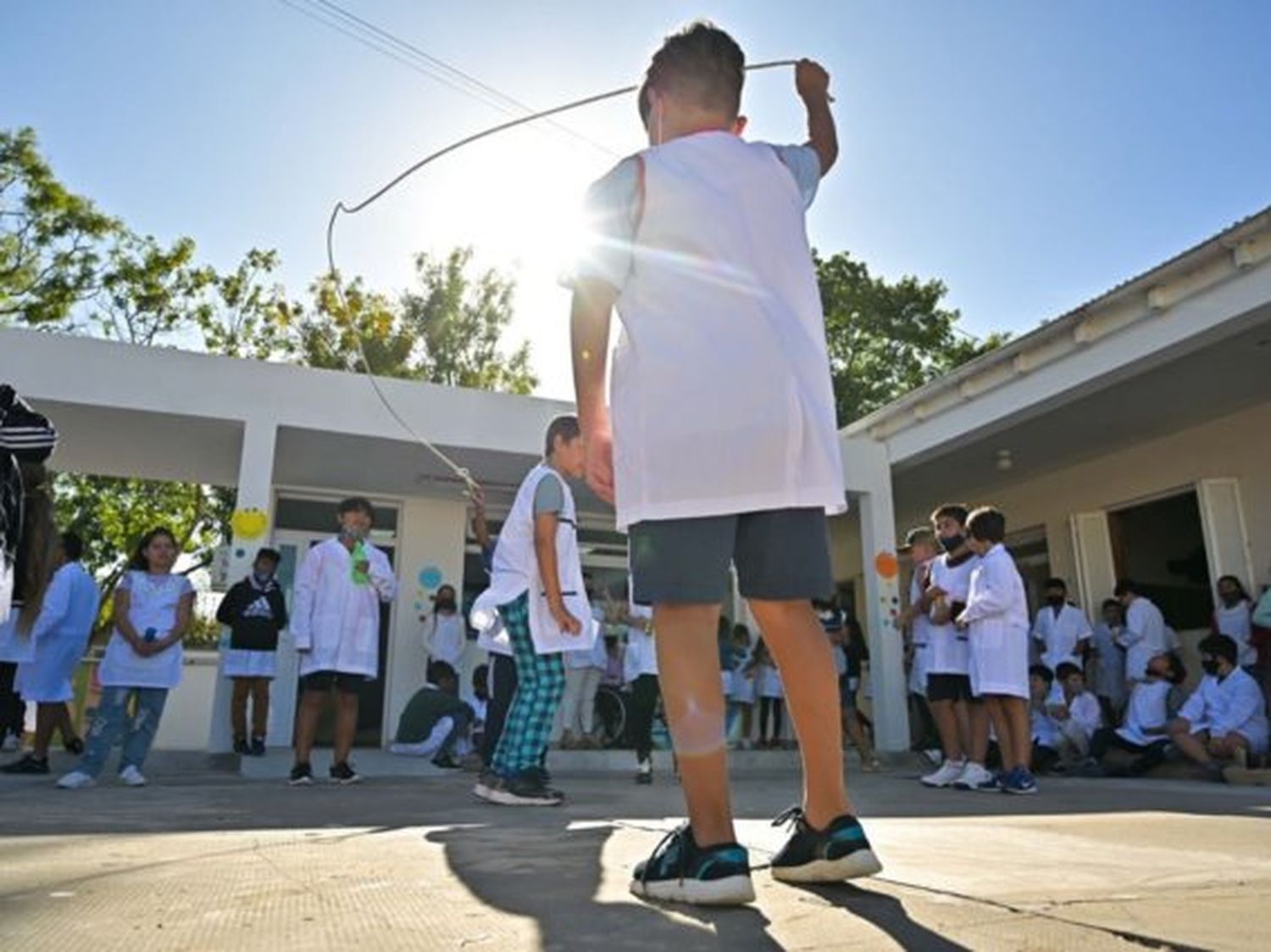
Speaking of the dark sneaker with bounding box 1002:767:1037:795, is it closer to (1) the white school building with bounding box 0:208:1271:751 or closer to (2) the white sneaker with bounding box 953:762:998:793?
(2) the white sneaker with bounding box 953:762:998:793

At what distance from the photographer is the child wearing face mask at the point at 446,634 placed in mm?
11250

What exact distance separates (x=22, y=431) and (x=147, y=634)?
→ 392 cm

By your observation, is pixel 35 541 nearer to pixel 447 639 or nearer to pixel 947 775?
pixel 947 775

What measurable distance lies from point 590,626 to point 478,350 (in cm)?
2121

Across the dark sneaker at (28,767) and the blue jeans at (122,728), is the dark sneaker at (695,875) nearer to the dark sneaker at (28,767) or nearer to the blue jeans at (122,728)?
the blue jeans at (122,728)

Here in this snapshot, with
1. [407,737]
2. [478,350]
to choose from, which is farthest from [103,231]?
[407,737]

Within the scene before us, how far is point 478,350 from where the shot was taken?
25062 mm

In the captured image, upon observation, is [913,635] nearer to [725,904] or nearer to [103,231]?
[725,904]

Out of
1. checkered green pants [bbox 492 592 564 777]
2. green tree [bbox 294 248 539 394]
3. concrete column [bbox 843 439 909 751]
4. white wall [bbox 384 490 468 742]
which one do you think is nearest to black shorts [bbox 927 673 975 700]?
checkered green pants [bbox 492 592 564 777]

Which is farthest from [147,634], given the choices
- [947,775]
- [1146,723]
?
[1146,723]

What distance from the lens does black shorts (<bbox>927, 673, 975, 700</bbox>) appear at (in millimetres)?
6473

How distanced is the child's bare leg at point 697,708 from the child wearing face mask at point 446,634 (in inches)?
376

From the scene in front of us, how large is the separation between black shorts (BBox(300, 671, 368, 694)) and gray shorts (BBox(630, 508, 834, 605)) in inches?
164

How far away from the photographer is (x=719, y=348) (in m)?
1.93
